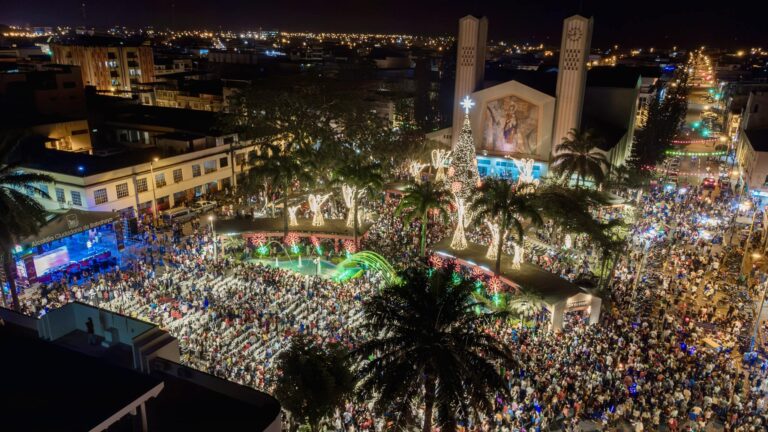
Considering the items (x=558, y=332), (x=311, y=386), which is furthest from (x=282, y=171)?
(x=311, y=386)

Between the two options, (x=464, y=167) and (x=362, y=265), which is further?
(x=464, y=167)

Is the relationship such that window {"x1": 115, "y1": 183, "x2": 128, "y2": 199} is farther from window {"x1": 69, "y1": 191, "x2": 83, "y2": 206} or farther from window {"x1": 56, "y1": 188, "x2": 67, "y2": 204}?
window {"x1": 56, "y1": 188, "x2": 67, "y2": 204}

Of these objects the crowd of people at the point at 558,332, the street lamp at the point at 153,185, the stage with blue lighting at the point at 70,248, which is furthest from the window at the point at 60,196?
the crowd of people at the point at 558,332

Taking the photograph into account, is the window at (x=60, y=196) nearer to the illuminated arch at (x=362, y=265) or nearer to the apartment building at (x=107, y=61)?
the illuminated arch at (x=362, y=265)

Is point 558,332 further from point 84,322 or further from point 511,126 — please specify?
point 511,126

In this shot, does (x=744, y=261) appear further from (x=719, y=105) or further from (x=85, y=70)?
(x=85, y=70)

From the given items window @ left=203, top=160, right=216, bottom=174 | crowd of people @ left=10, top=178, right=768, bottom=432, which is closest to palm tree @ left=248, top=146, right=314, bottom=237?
crowd of people @ left=10, top=178, right=768, bottom=432
